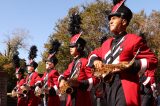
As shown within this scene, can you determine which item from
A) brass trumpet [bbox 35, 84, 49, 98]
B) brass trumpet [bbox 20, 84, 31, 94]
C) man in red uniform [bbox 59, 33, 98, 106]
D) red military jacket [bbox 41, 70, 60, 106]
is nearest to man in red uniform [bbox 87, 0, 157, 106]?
man in red uniform [bbox 59, 33, 98, 106]

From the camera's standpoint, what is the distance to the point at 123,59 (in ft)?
20.0

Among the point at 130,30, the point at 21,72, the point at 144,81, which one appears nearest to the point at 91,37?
the point at 130,30

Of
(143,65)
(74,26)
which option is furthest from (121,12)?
(74,26)

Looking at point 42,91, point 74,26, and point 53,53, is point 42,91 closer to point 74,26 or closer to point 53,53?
point 53,53

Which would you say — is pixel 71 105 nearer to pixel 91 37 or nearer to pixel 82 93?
pixel 82 93

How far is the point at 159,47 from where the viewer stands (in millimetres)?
47094

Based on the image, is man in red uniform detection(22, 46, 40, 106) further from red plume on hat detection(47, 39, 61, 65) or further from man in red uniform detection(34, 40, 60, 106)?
red plume on hat detection(47, 39, 61, 65)

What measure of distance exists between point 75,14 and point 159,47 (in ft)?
123

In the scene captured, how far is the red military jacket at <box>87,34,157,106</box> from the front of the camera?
5.87 meters

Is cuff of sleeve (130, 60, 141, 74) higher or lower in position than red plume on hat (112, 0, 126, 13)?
lower

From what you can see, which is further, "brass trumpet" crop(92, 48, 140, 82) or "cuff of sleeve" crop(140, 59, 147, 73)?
"cuff of sleeve" crop(140, 59, 147, 73)

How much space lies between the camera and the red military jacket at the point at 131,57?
5871 mm

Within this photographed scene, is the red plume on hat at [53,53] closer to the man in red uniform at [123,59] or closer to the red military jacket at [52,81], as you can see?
the red military jacket at [52,81]

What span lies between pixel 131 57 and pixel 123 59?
0.14 metres
